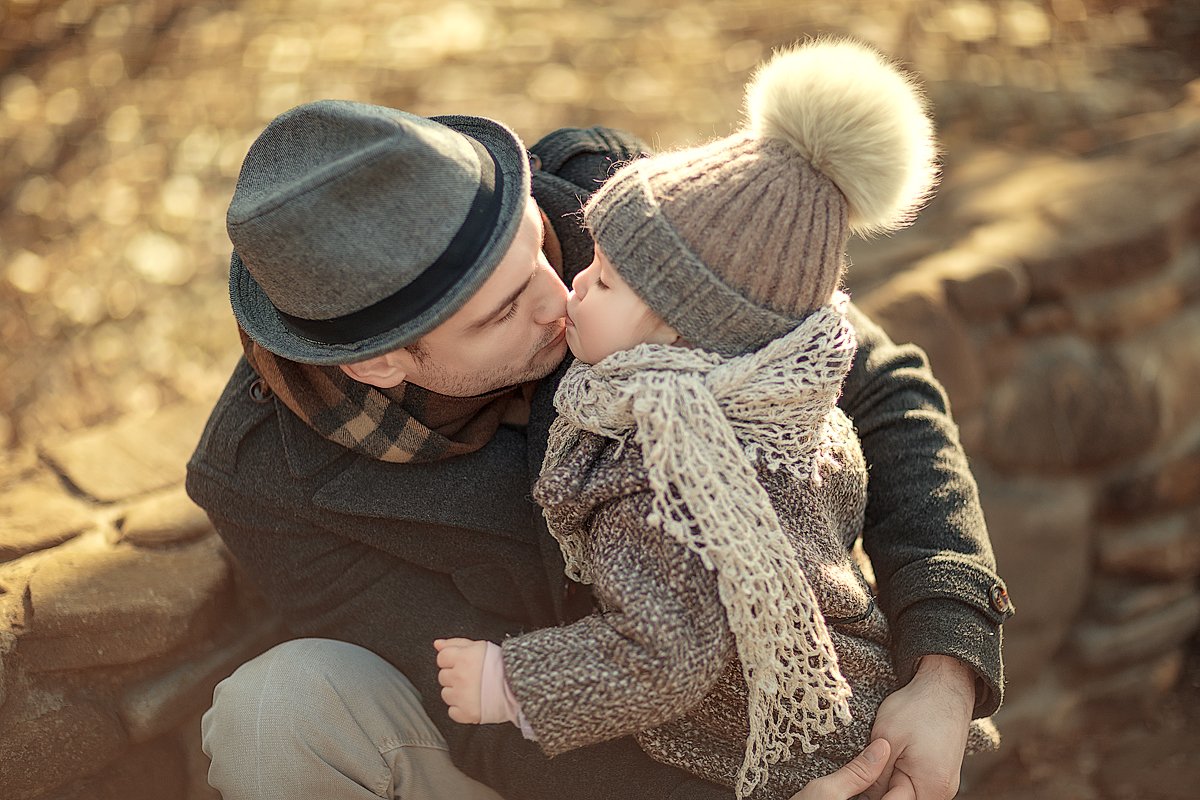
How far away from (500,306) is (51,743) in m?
0.99

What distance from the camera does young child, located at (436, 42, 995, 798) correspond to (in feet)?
4.49

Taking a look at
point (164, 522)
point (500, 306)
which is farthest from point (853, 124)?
point (164, 522)

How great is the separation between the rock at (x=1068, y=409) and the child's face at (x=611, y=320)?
1.42 metres

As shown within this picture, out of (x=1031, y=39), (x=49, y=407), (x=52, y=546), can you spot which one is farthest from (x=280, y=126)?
(x=1031, y=39)

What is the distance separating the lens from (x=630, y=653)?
1335 mm

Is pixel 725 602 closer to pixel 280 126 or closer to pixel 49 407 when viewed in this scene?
pixel 280 126

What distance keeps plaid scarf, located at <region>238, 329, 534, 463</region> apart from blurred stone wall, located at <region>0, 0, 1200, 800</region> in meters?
0.46

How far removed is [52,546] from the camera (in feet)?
6.33

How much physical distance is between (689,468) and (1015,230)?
1693 mm

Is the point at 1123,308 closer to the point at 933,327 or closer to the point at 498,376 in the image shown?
the point at 933,327

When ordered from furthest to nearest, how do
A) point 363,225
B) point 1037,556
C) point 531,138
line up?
point 531,138 → point 1037,556 → point 363,225

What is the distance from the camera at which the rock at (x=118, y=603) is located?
178cm

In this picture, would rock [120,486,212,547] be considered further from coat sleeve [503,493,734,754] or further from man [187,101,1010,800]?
coat sleeve [503,493,734,754]

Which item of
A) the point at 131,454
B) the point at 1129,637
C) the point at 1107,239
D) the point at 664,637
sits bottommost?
the point at 1129,637
